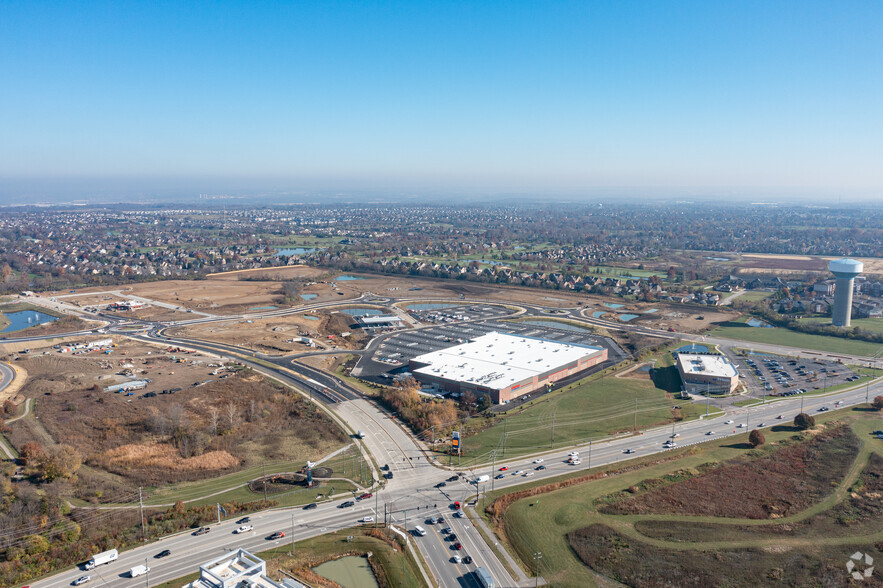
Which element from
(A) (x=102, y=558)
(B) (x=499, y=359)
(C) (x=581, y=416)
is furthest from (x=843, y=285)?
(A) (x=102, y=558)

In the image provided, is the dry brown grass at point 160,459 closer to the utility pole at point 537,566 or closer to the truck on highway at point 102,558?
the truck on highway at point 102,558

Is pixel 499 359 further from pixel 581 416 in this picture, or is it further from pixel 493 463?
pixel 493 463

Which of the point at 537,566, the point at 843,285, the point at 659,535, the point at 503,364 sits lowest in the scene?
the point at 659,535

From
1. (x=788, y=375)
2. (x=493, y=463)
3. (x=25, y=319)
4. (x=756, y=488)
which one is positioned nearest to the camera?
(x=756, y=488)

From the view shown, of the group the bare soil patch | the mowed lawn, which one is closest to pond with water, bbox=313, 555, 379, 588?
the mowed lawn

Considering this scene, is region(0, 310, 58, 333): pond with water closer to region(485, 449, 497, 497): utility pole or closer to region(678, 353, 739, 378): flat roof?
region(485, 449, 497, 497): utility pole

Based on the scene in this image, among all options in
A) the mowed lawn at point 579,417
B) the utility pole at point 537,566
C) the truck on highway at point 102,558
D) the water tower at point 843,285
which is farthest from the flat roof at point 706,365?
the truck on highway at point 102,558

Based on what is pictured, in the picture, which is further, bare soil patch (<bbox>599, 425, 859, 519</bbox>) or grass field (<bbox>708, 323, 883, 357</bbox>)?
grass field (<bbox>708, 323, 883, 357</bbox>)
